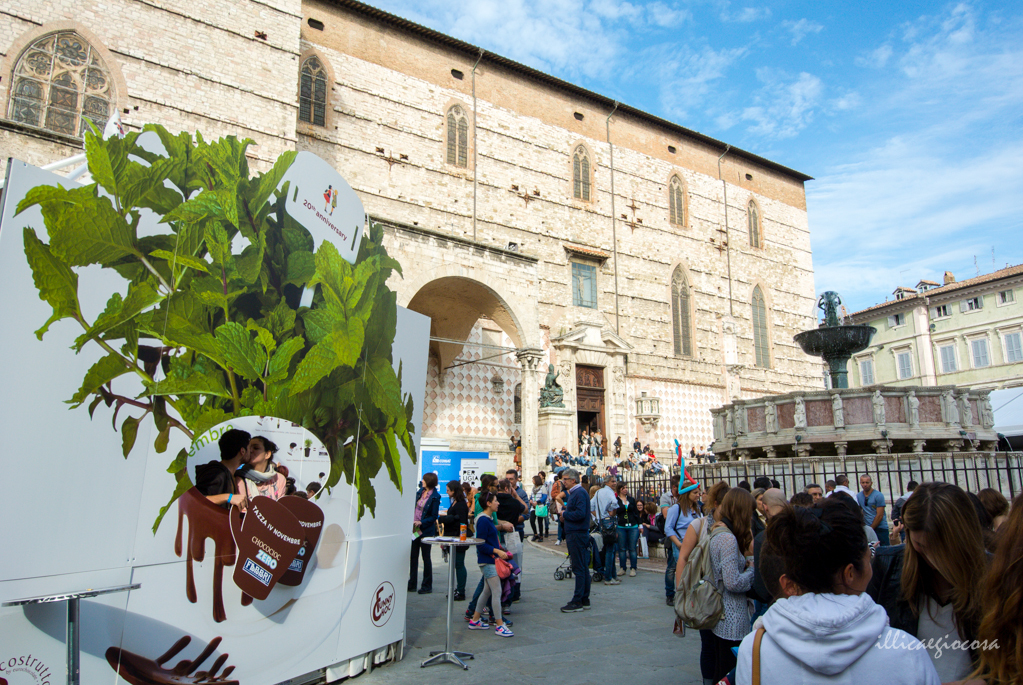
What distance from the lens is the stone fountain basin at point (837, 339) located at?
46.9 feet

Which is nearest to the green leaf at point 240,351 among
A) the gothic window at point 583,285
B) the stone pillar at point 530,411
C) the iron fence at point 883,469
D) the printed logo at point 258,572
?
the printed logo at point 258,572

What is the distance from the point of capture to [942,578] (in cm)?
212

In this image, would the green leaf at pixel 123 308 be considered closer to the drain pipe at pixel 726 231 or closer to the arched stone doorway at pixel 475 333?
the arched stone doorway at pixel 475 333

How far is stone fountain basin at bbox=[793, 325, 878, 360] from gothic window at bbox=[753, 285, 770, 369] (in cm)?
1559

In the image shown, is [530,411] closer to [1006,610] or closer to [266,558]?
[266,558]

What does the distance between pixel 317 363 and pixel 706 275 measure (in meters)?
26.6

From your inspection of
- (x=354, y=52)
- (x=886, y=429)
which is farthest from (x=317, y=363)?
(x=354, y=52)

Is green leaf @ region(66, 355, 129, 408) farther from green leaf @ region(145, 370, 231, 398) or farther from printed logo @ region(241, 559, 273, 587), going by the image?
printed logo @ region(241, 559, 273, 587)

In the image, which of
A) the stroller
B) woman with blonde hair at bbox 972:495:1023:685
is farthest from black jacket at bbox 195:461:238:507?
the stroller

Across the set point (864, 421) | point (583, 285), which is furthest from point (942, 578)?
point (583, 285)

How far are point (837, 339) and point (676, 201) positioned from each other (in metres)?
15.4

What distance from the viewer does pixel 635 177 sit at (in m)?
27.1

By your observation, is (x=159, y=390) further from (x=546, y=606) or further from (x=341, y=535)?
(x=546, y=606)

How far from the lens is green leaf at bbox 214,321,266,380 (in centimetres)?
385
